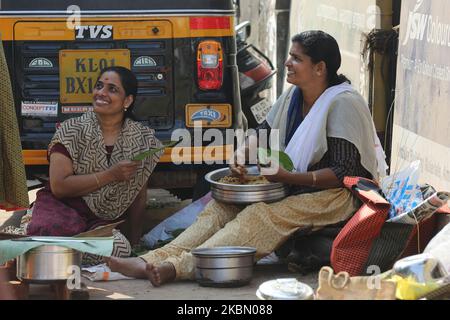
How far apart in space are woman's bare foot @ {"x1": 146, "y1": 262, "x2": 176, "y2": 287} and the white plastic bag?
1.23m

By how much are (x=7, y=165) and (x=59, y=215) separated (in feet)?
2.09

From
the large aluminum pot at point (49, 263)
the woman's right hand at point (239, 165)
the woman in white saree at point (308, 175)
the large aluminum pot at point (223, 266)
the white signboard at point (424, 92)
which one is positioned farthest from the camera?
the white signboard at point (424, 92)

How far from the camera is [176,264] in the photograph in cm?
594

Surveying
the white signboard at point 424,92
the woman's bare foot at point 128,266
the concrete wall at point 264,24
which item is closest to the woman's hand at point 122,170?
the woman's bare foot at point 128,266

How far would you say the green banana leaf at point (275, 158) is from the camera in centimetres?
624

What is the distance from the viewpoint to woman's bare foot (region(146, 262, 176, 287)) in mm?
5840

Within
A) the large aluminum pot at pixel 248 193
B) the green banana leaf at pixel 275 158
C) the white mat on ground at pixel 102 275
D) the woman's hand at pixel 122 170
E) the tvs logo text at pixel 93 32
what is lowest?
the white mat on ground at pixel 102 275

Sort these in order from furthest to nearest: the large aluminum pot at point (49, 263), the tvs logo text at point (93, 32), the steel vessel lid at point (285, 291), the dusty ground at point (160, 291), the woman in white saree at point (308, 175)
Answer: the tvs logo text at point (93, 32), the woman in white saree at point (308, 175), the dusty ground at point (160, 291), the large aluminum pot at point (49, 263), the steel vessel lid at point (285, 291)

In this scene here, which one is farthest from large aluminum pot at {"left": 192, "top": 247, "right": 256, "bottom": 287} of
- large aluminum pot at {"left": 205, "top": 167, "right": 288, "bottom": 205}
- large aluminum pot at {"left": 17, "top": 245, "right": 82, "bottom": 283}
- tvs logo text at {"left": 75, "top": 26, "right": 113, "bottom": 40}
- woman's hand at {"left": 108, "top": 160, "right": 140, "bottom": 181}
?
tvs logo text at {"left": 75, "top": 26, "right": 113, "bottom": 40}

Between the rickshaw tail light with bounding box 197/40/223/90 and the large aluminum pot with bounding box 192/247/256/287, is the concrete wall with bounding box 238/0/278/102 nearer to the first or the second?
the rickshaw tail light with bounding box 197/40/223/90

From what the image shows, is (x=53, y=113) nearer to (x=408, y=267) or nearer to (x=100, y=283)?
(x=100, y=283)

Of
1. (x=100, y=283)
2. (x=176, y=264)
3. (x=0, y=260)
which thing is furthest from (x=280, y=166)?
(x=0, y=260)

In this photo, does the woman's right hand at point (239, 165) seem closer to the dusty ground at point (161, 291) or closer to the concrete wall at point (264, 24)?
the dusty ground at point (161, 291)

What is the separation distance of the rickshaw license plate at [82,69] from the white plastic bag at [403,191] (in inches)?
81.8
